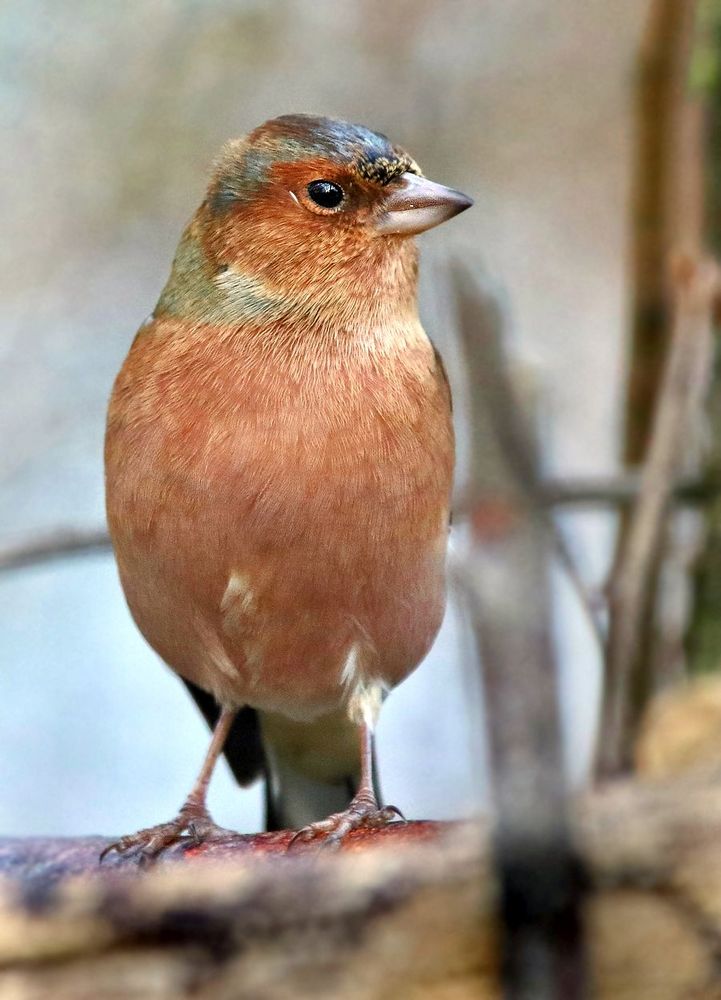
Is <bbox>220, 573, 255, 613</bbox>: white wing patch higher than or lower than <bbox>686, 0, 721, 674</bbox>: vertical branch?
lower

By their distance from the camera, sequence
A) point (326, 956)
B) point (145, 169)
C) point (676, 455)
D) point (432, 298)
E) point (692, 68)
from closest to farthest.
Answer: point (326, 956), point (432, 298), point (676, 455), point (692, 68), point (145, 169)

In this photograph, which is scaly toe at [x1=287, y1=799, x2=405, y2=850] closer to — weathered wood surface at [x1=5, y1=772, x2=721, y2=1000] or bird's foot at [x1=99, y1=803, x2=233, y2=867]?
bird's foot at [x1=99, y1=803, x2=233, y2=867]

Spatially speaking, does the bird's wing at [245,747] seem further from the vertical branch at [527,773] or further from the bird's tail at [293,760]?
the vertical branch at [527,773]

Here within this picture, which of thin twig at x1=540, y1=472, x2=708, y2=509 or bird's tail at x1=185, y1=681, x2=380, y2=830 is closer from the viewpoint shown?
bird's tail at x1=185, y1=681, x2=380, y2=830

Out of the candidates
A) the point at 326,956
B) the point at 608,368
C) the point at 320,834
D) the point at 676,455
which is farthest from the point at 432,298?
the point at 608,368

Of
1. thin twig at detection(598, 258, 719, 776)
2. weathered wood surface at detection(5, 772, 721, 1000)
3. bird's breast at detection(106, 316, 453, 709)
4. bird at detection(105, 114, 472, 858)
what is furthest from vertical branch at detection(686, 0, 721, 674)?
weathered wood surface at detection(5, 772, 721, 1000)

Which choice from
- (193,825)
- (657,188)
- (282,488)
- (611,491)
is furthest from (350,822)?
(657,188)

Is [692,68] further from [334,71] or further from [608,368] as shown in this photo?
[608,368]
